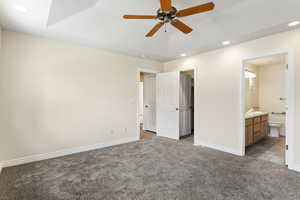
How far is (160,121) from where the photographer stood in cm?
500

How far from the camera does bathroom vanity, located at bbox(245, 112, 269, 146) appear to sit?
143 inches

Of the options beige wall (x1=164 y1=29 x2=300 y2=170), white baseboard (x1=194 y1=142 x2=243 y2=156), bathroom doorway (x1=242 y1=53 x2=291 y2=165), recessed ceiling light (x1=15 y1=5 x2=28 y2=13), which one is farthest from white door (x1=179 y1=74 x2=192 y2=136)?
recessed ceiling light (x1=15 y1=5 x2=28 y2=13)

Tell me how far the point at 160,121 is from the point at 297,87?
11.4 feet

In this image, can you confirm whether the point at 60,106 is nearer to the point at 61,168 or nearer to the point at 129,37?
the point at 61,168

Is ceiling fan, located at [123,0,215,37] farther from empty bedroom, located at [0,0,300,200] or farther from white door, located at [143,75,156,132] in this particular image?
white door, located at [143,75,156,132]

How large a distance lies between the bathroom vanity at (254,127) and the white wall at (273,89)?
0.94 meters

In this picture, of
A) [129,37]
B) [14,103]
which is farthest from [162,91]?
[14,103]

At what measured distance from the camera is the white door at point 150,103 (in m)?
5.62

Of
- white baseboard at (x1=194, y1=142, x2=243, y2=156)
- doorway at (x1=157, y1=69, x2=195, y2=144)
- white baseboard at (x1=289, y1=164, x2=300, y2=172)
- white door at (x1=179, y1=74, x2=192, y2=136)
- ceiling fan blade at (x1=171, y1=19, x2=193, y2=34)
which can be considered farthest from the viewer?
white door at (x1=179, y1=74, x2=192, y2=136)

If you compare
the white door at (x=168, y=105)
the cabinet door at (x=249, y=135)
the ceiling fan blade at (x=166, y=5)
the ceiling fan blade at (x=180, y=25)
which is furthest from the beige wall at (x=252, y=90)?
the ceiling fan blade at (x=166, y=5)

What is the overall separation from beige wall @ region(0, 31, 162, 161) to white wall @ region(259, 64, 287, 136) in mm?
4958

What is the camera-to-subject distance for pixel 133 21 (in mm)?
2945

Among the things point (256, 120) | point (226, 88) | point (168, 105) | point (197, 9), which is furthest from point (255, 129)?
point (197, 9)

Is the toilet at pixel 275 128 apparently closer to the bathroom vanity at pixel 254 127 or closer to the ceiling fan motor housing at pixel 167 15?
the bathroom vanity at pixel 254 127
